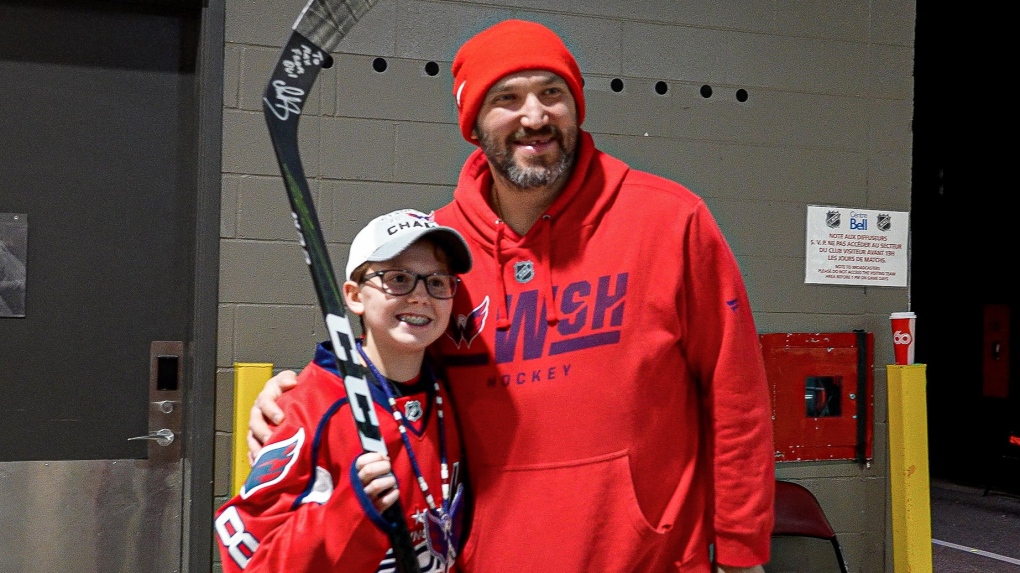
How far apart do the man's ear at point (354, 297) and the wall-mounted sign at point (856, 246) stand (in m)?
2.11

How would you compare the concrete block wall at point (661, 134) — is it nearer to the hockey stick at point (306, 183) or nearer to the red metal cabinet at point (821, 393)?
the red metal cabinet at point (821, 393)

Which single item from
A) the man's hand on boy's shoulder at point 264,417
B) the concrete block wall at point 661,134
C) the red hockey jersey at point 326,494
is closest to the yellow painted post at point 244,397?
the concrete block wall at point 661,134

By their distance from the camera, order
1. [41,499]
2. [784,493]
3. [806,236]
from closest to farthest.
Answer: [41,499], [784,493], [806,236]

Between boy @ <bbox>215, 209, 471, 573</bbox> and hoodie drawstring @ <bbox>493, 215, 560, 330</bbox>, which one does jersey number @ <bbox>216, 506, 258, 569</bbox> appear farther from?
hoodie drawstring @ <bbox>493, 215, 560, 330</bbox>

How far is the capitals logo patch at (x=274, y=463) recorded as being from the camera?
1.29 metres

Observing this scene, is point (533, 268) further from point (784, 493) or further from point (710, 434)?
point (784, 493)

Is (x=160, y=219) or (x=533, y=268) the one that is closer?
(x=533, y=268)

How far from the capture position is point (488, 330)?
1.49 meters

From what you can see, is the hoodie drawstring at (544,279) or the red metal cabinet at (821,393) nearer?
the hoodie drawstring at (544,279)

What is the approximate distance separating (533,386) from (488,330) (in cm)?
13

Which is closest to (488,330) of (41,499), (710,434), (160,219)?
(710,434)

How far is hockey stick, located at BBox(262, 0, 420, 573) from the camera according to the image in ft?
4.17

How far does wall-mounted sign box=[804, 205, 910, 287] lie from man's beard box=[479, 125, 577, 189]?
1884 millimetres

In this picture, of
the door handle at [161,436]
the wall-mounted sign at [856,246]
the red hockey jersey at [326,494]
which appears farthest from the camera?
the wall-mounted sign at [856,246]
